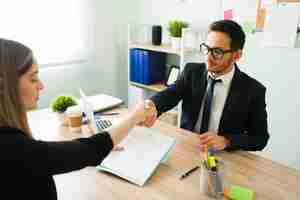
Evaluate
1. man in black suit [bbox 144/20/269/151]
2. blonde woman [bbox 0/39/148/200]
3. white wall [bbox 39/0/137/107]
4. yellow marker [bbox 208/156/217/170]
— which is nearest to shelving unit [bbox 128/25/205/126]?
white wall [bbox 39/0/137/107]

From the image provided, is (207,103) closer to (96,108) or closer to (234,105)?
(234,105)

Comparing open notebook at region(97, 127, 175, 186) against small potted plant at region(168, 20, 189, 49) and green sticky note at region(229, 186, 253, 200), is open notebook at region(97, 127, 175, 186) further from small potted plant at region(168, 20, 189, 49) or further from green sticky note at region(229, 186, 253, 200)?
small potted plant at region(168, 20, 189, 49)

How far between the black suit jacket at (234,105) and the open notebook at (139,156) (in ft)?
1.04

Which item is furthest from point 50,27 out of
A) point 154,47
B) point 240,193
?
point 240,193

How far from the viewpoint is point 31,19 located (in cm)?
245

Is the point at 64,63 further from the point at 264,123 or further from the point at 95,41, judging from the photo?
the point at 264,123

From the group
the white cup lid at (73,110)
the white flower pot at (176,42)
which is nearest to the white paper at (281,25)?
the white flower pot at (176,42)

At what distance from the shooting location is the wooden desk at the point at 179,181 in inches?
39.9

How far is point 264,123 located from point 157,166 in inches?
26.6

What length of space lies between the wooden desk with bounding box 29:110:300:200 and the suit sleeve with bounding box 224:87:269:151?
56 millimetres

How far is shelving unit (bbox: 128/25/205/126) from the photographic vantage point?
2557 mm

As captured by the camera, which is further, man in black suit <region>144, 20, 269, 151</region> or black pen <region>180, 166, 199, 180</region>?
man in black suit <region>144, 20, 269, 151</region>

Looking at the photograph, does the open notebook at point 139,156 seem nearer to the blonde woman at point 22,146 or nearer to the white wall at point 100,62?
the blonde woman at point 22,146

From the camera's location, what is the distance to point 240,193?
3.30 ft
